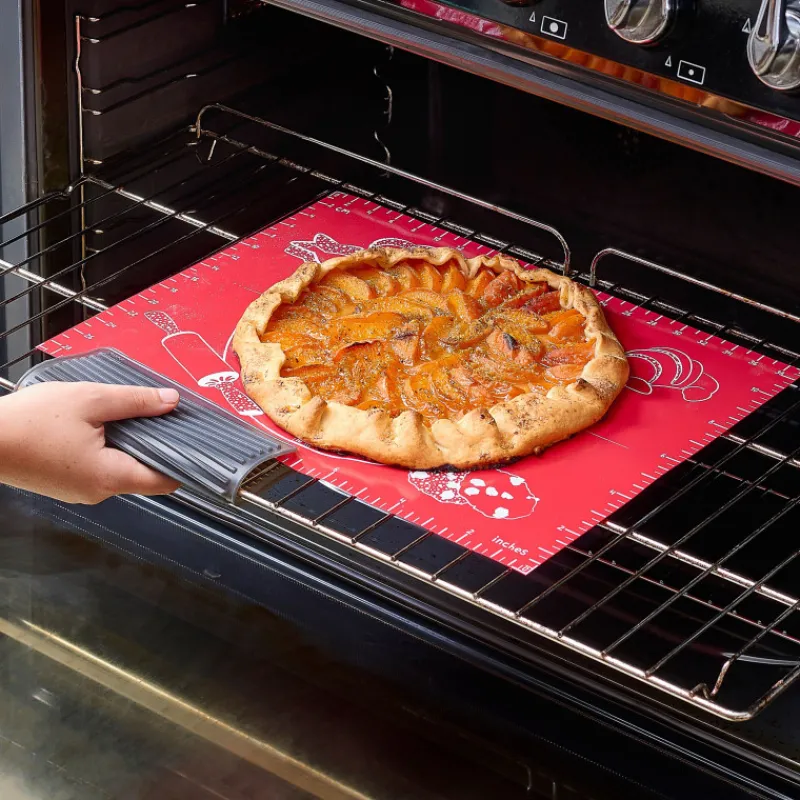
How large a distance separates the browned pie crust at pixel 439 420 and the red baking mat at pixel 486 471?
0.02 m

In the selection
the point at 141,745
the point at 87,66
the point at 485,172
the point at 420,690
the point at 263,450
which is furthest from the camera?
the point at 485,172

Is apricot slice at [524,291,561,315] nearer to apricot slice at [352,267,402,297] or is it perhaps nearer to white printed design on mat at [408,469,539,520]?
apricot slice at [352,267,402,297]

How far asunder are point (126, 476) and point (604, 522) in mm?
529

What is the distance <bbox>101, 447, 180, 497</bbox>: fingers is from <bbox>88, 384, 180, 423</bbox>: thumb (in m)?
0.04

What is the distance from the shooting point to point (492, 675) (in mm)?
1665

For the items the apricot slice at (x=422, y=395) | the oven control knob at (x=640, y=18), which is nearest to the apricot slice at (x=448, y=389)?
the apricot slice at (x=422, y=395)

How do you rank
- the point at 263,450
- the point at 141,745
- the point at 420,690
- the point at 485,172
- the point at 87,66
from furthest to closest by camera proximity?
the point at 485,172 → the point at 87,66 → the point at 420,690 → the point at 141,745 → the point at 263,450

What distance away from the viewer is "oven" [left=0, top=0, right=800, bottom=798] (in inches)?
55.1

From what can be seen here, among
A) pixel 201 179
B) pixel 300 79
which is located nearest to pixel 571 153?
pixel 300 79

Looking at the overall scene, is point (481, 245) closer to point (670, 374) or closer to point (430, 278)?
point (430, 278)

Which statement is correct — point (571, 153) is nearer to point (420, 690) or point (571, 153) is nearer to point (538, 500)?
point (538, 500)

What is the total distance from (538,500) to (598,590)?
28 centimetres

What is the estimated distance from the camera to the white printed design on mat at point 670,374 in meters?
1.63

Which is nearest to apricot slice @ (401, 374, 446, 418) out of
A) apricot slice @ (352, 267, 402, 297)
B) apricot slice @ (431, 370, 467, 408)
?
apricot slice @ (431, 370, 467, 408)
